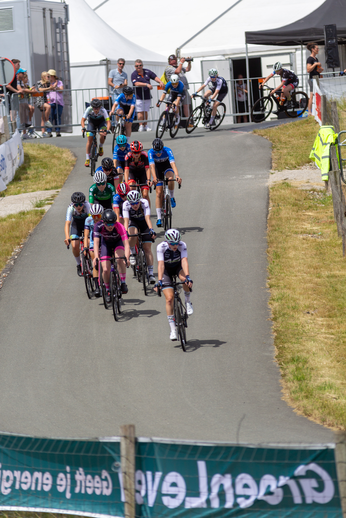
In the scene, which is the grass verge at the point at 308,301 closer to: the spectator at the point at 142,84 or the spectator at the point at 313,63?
the spectator at the point at 313,63

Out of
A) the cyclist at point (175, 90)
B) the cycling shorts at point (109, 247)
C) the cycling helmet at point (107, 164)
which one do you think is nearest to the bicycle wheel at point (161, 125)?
the cyclist at point (175, 90)

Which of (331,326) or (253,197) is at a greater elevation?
(253,197)

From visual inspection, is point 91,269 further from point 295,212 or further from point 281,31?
point 281,31

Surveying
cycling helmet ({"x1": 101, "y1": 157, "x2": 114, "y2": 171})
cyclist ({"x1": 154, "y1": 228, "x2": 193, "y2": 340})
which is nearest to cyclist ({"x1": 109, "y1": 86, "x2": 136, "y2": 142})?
cycling helmet ({"x1": 101, "y1": 157, "x2": 114, "y2": 171})

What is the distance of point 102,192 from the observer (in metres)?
13.7

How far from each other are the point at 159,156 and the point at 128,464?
10931 millimetres

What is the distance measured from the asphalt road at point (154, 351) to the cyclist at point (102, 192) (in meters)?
1.65

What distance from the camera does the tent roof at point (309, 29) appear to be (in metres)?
25.0

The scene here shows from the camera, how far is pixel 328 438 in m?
7.32

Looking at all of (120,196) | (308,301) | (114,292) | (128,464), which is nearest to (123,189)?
(120,196)

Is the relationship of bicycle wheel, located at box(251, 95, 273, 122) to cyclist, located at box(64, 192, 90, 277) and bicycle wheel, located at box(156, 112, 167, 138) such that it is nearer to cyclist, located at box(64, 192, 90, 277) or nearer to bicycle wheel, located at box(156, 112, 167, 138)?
bicycle wheel, located at box(156, 112, 167, 138)

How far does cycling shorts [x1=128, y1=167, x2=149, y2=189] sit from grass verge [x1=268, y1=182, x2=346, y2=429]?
3008 mm

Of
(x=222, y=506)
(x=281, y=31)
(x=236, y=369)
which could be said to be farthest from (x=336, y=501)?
(x=281, y=31)

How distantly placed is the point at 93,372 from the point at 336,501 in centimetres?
591
